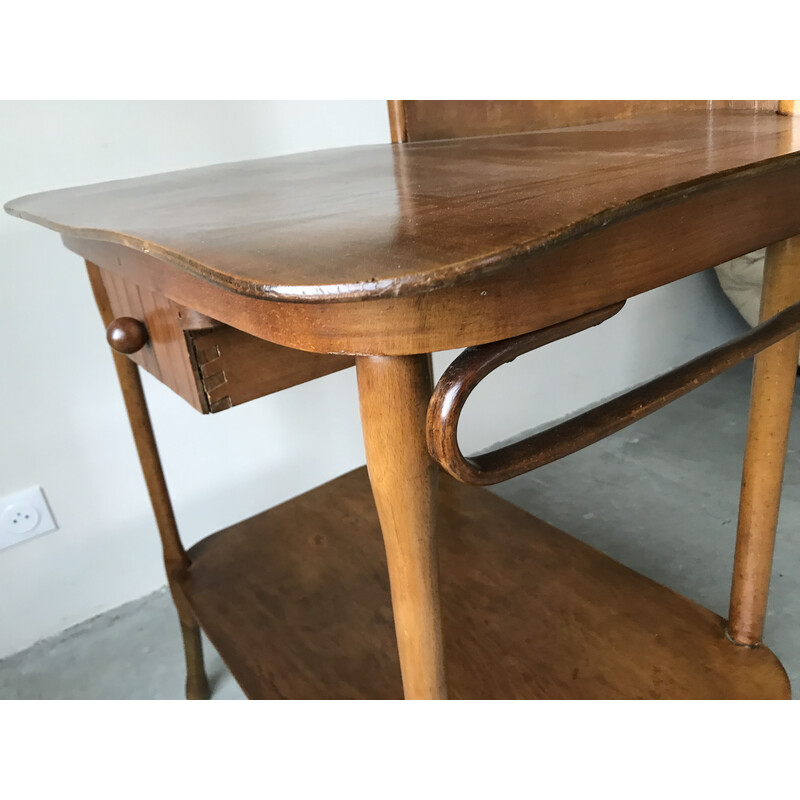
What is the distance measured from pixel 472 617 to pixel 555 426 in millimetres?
463

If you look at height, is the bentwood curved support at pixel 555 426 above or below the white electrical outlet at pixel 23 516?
above

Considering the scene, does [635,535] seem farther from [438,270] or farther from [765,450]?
[438,270]

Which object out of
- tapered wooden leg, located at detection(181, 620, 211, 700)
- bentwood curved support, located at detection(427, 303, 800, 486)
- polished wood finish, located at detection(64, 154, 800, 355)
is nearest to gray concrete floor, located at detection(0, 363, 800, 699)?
tapered wooden leg, located at detection(181, 620, 211, 700)

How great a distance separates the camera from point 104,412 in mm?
1173

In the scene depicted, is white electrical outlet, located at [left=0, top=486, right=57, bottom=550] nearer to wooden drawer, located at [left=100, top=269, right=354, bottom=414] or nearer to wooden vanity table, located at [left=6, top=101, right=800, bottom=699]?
wooden vanity table, located at [left=6, top=101, right=800, bottom=699]

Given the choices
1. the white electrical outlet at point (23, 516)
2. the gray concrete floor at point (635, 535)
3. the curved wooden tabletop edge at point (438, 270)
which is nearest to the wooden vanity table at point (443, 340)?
the curved wooden tabletop edge at point (438, 270)

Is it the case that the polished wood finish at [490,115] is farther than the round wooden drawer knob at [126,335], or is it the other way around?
the polished wood finish at [490,115]

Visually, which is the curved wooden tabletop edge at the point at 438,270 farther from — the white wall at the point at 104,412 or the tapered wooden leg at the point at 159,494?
the white wall at the point at 104,412

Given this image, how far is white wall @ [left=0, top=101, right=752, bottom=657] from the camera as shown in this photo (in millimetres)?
1044

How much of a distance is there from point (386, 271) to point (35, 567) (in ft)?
3.60

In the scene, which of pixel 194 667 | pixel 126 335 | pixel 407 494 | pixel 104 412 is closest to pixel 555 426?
pixel 407 494

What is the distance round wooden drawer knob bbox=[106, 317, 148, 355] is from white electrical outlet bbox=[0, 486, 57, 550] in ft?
1.98

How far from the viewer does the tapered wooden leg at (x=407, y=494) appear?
1.39 feet
